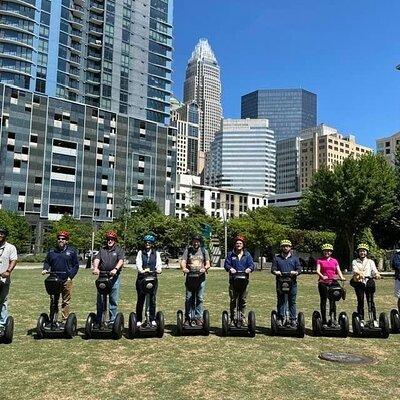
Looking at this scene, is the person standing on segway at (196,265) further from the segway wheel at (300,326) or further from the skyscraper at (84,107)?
the skyscraper at (84,107)

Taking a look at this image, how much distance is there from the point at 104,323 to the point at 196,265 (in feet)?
7.59

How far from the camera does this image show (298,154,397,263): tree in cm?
4047

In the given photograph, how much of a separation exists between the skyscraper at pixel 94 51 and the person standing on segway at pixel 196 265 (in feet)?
281

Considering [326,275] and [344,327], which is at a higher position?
[326,275]

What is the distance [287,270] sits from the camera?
1085 cm

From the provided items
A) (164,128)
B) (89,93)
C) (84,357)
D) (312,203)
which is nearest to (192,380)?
(84,357)

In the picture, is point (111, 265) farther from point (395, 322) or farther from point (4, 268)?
point (395, 322)

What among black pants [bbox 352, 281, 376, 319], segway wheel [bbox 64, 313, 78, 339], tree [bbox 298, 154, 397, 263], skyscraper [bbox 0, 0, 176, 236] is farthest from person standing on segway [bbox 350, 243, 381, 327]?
skyscraper [bbox 0, 0, 176, 236]

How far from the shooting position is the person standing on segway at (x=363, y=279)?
1105 cm

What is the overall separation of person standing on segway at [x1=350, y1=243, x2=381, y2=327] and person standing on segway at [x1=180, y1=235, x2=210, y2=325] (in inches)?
137

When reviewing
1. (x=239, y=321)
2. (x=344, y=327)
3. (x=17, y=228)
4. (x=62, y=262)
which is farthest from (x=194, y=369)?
(x=17, y=228)

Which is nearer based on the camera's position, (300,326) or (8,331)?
(8,331)

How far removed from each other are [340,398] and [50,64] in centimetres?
9601

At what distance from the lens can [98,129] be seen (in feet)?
321
